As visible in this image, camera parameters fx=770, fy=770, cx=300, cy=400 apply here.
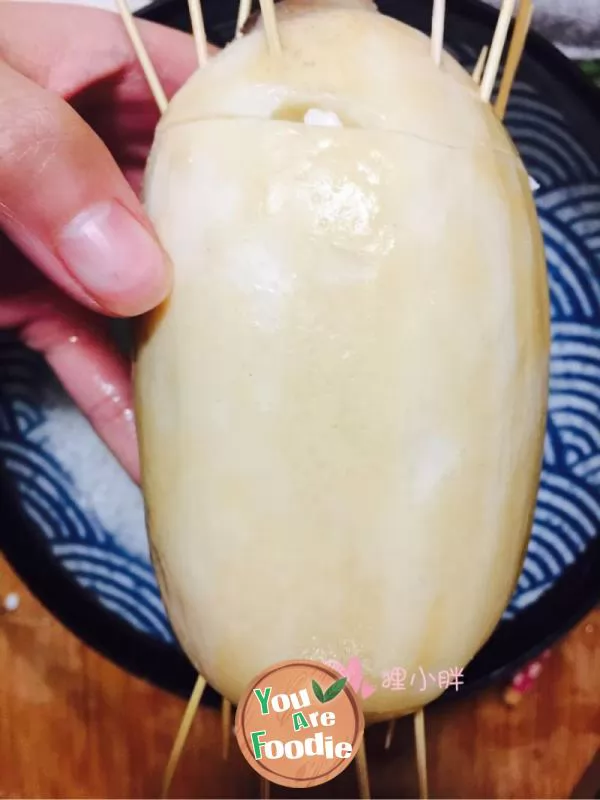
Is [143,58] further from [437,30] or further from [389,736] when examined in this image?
[389,736]

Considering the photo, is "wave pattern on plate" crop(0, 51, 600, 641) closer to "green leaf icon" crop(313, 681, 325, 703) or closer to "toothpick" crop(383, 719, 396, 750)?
"toothpick" crop(383, 719, 396, 750)

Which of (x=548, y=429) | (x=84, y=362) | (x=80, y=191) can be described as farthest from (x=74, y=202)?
(x=548, y=429)

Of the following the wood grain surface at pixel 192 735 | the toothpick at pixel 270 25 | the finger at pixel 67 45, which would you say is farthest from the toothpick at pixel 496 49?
the wood grain surface at pixel 192 735

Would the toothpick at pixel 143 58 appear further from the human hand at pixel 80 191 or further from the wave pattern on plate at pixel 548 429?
the wave pattern on plate at pixel 548 429

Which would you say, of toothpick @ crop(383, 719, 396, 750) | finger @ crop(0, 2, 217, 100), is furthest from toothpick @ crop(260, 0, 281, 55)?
toothpick @ crop(383, 719, 396, 750)

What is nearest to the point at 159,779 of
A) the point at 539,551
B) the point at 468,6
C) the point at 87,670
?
the point at 87,670

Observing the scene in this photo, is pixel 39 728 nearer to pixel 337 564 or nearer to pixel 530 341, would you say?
pixel 337 564
